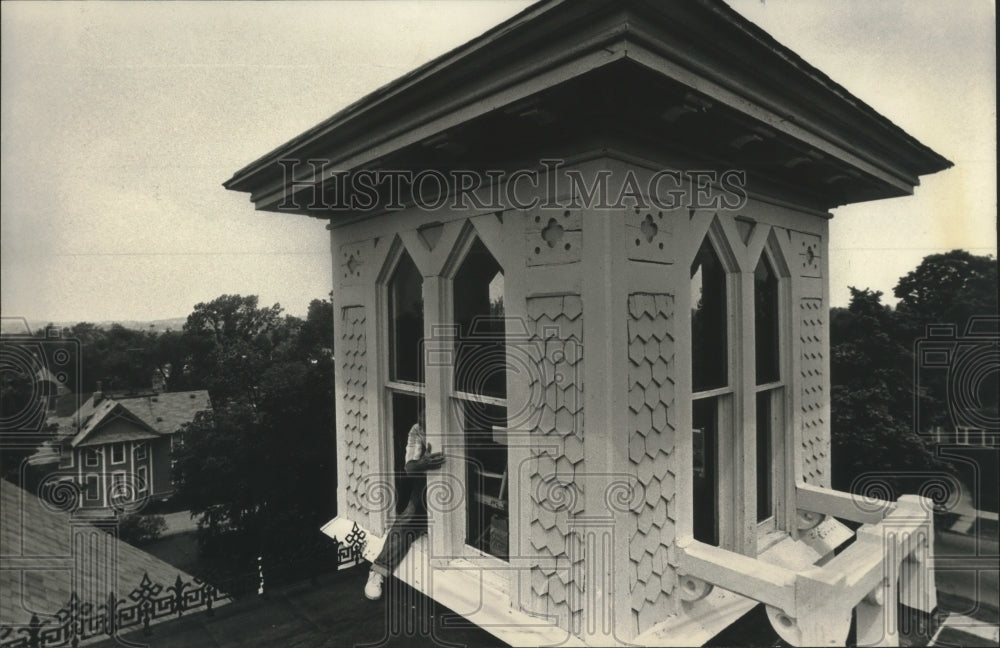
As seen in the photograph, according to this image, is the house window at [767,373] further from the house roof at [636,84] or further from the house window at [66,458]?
the house window at [66,458]

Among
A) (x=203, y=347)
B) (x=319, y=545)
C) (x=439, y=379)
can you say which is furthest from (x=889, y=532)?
(x=203, y=347)

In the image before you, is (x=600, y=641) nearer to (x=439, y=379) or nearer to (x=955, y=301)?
(x=439, y=379)

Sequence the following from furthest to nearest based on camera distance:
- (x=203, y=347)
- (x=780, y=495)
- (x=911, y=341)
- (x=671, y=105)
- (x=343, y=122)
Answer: (x=203, y=347) → (x=911, y=341) → (x=780, y=495) → (x=343, y=122) → (x=671, y=105)

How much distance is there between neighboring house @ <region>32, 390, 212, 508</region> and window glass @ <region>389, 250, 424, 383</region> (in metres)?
20.1

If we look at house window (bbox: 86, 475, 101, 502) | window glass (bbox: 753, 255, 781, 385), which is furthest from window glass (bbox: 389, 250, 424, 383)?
house window (bbox: 86, 475, 101, 502)

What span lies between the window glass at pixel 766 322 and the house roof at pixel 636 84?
93 cm

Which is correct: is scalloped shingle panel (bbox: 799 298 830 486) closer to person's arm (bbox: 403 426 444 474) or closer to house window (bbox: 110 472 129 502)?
person's arm (bbox: 403 426 444 474)

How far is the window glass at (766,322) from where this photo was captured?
4.13 meters

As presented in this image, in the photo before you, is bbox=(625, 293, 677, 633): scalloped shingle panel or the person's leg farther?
the person's leg

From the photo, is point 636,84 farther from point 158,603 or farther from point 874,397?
point 874,397

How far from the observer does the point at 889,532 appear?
2822mm

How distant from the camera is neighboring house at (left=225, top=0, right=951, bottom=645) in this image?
96.0 inches

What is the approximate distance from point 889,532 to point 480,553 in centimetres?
266

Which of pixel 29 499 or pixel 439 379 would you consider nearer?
pixel 439 379
